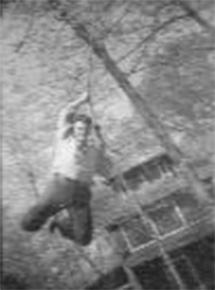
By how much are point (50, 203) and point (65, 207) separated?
0.25ft

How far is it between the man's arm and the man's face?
0.04 m

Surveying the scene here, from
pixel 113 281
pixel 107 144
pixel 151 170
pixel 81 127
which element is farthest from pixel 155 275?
pixel 81 127

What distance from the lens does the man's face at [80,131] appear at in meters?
2.68

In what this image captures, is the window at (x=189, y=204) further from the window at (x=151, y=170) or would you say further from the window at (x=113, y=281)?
the window at (x=113, y=281)

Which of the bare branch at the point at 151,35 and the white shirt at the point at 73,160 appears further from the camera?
the bare branch at the point at 151,35

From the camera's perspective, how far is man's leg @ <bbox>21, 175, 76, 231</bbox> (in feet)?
8.71

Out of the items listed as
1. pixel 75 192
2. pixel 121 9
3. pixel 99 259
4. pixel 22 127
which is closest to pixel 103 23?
pixel 121 9

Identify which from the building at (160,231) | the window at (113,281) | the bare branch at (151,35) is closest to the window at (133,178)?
the building at (160,231)

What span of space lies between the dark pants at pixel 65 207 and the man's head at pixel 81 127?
20 cm

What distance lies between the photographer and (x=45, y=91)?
8.99ft

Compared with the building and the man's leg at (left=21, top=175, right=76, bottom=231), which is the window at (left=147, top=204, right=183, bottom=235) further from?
the man's leg at (left=21, top=175, right=76, bottom=231)

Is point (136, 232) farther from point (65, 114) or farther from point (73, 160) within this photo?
point (65, 114)

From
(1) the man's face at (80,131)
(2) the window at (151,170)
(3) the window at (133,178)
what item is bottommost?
(3) the window at (133,178)

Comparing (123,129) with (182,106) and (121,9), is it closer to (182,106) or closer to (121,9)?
(182,106)
